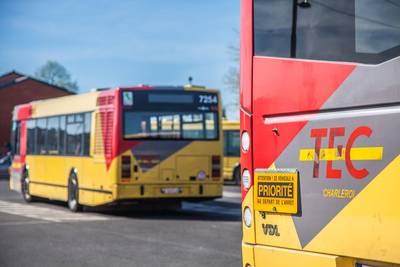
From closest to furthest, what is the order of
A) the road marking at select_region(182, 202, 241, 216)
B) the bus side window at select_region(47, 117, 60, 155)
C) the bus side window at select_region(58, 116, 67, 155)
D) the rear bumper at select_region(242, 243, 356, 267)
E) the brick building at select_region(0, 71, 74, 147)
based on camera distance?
the rear bumper at select_region(242, 243, 356, 267) < the road marking at select_region(182, 202, 241, 216) < the bus side window at select_region(58, 116, 67, 155) < the bus side window at select_region(47, 117, 60, 155) < the brick building at select_region(0, 71, 74, 147)

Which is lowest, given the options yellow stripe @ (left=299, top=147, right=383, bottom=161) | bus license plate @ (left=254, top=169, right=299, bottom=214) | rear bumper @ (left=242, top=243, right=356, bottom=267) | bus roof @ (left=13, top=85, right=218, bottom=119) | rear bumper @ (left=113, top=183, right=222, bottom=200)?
rear bumper @ (left=242, top=243, right=356, bottom=267)

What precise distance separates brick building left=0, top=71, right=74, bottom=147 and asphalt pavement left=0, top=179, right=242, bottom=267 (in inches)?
1989

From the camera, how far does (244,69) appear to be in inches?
251

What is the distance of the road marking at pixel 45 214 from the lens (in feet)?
53.5

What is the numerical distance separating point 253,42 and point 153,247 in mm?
5766

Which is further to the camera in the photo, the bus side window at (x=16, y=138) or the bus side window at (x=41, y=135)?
the bus side window at (x=16, y=138)

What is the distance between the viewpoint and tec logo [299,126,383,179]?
4.95 metres

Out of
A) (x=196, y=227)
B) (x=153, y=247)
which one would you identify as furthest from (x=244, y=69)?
(x=196, y=227)

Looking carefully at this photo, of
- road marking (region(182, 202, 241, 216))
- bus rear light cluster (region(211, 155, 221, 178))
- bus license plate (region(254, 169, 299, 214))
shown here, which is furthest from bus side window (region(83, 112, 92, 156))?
bus license plate (region(254, 169, 299, 214))

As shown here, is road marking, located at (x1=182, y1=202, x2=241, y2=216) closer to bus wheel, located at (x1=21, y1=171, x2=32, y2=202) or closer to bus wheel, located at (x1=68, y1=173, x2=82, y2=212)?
bus wheel, located at (x1=68, y1=173, x2=82, y2=212)

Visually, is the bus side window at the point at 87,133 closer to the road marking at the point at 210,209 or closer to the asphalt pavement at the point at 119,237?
the asphalt pavement at the point at 119,237

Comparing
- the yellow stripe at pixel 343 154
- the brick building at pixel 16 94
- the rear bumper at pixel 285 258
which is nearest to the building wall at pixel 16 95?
the brick building at pixel 16 94

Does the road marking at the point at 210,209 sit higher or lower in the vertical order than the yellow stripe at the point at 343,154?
lower

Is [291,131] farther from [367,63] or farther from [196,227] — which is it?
[196,227]
